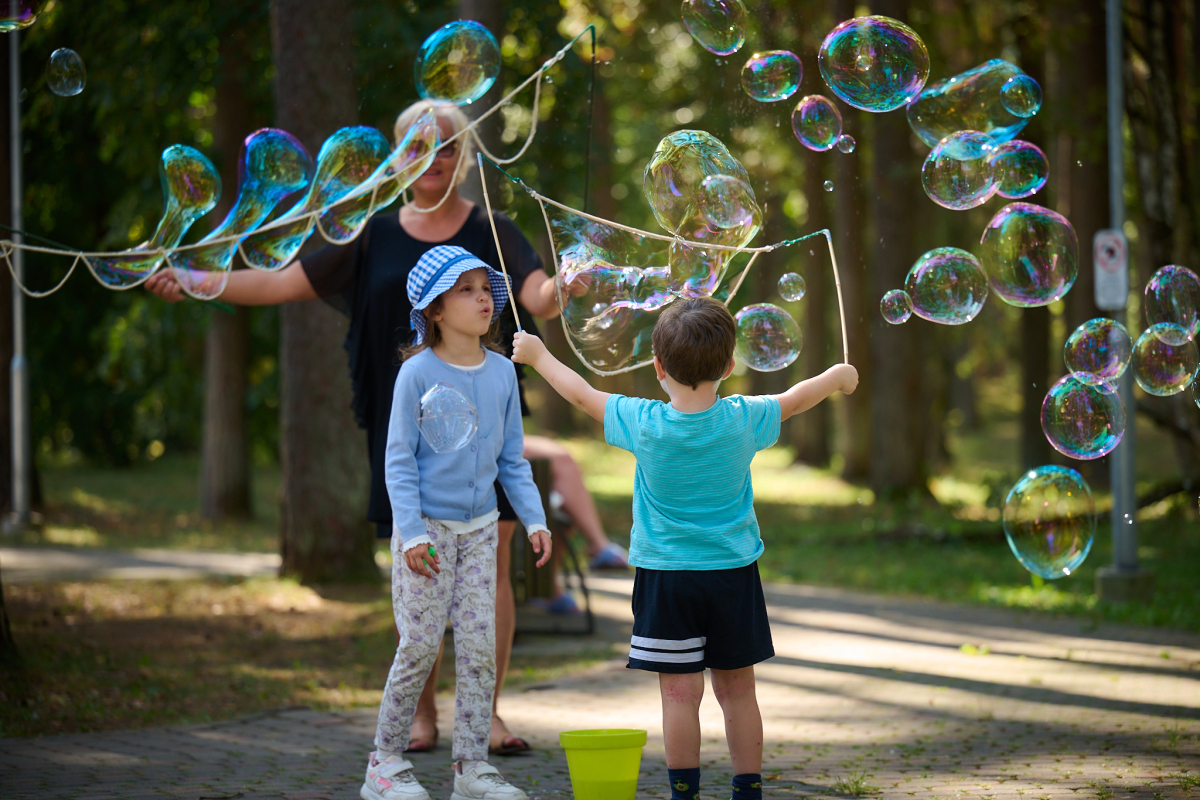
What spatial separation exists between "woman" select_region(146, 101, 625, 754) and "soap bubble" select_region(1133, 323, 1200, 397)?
8.25 ft

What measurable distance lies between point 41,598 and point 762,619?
21.1 feet

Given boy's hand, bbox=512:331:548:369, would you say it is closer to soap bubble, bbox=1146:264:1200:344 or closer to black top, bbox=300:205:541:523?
black top, bbox=300:205:541:523

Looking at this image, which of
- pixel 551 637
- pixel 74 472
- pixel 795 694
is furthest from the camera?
pixel 74 472

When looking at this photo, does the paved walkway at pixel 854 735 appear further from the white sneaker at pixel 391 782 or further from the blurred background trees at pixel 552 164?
the blurred background trees at pixel 552 164

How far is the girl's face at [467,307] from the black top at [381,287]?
1.47 ft

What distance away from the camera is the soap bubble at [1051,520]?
15.9ft

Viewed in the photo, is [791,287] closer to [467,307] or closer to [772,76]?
[772,76]

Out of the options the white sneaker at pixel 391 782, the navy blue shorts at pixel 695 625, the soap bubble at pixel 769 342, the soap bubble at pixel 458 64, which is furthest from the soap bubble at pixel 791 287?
the white sneaker at pixel 391 782

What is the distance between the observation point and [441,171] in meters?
4.27

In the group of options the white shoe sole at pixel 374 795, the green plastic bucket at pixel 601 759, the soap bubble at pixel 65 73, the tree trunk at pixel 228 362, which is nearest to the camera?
the green plastic bucket at pixel 601 759

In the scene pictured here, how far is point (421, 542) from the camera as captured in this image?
11.7 ft

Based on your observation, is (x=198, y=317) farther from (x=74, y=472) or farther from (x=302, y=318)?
(x=74, y=472)

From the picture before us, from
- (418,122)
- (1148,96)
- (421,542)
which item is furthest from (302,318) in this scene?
(1148,96)

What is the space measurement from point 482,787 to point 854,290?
12.5 metres
